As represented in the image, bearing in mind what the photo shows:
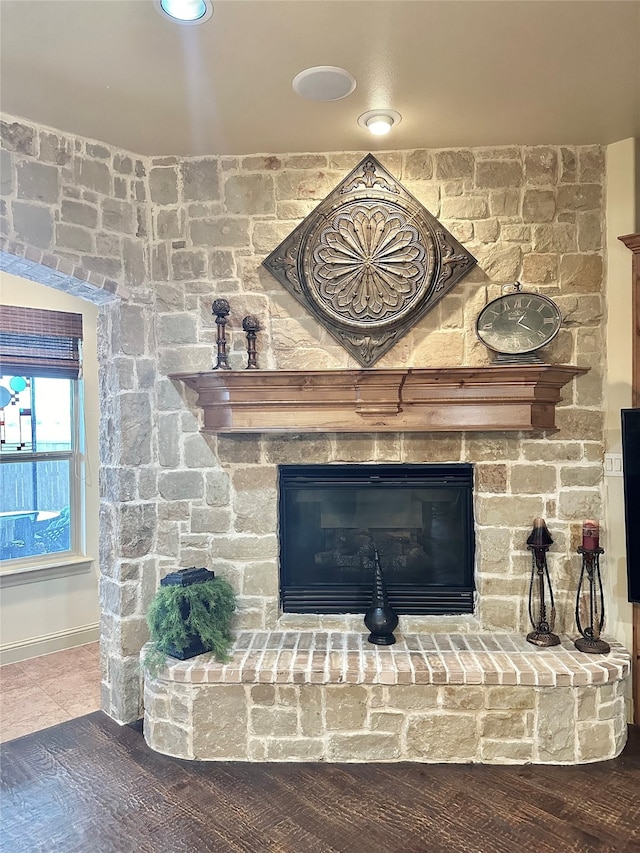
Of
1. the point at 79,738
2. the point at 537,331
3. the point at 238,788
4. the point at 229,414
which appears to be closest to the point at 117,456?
the point at 229,414

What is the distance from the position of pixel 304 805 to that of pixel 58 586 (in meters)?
2.42

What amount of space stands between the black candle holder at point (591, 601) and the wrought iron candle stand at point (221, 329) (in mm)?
1915

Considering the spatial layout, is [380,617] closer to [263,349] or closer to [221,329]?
[263,349]

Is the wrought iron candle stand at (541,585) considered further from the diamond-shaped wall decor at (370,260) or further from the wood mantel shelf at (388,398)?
the diamond-shaped wall decor at (370,260)

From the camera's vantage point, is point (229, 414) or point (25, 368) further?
point (25, 368)

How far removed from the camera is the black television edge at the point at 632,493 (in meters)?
2.52

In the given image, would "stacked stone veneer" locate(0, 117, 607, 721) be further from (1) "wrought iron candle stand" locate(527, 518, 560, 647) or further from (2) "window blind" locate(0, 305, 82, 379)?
(2) "window blind" locate(0, 305, 82, 379)

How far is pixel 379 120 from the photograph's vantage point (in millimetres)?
2490

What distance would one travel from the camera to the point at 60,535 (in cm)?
408

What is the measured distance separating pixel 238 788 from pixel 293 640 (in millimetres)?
666

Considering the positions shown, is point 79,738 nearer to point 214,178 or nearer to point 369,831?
point 369,831

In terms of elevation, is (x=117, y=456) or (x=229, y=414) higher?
(x=229, y=414)

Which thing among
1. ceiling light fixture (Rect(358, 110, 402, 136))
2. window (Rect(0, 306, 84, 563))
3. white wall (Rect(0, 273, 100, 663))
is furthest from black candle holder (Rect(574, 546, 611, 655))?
window (Rect(0, 306, 84, 563))

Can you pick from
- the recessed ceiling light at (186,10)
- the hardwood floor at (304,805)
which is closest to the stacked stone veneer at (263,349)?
the hardwood floor at (304,805)
